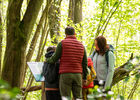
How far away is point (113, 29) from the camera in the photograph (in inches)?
461

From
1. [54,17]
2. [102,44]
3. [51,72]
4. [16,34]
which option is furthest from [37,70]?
[54,17]

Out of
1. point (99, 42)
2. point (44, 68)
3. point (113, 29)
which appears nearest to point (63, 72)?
point (44, 68)

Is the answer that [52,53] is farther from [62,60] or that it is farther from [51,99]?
[51,99]

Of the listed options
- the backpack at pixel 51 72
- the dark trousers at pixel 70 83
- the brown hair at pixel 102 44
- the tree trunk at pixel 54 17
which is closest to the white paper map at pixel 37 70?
the backpack at pixel 51 72

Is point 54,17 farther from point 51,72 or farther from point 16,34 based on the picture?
point 51,72

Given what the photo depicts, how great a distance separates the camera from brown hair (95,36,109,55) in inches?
160

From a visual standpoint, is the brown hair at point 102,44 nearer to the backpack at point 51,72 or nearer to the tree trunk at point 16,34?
the backpack at point 51,72

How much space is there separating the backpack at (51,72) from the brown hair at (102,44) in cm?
72

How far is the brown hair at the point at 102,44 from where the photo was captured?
4055 mm

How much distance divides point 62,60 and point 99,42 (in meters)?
0.66

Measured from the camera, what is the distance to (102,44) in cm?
407

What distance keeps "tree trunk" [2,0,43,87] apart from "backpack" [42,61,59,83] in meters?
0.51

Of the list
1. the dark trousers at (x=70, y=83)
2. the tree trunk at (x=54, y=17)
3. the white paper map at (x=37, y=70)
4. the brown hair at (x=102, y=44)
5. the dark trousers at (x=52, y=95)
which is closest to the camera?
the dark trousers at (x=70, y=83)

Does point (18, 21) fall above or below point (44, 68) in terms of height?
Answer: above
